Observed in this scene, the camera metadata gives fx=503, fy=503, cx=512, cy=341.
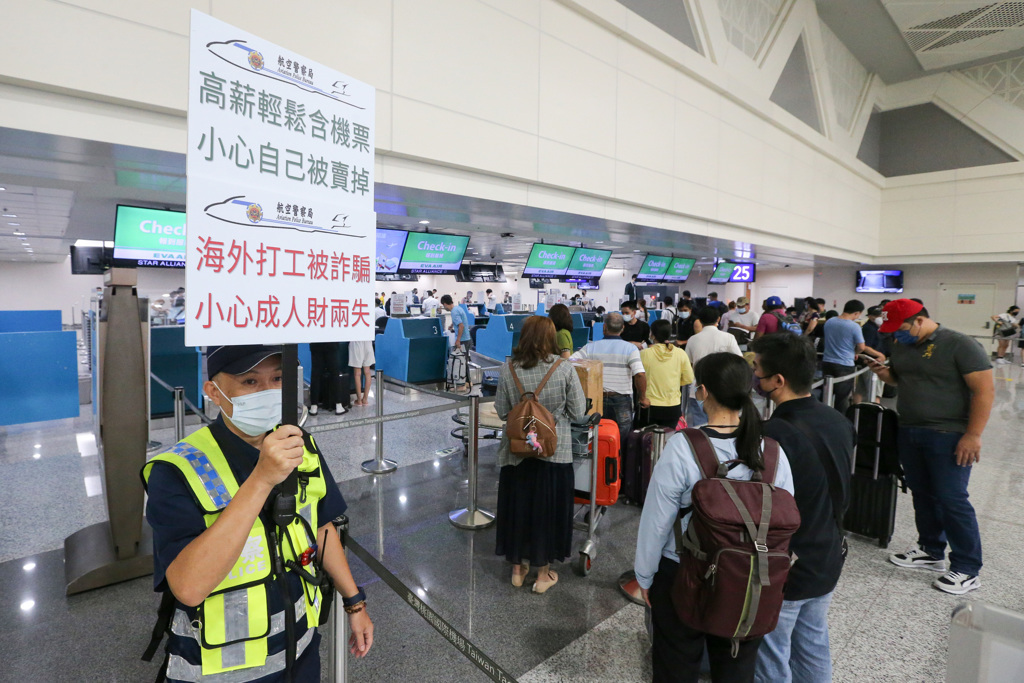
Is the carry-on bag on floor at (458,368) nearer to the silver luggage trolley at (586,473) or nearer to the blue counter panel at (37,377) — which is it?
the blue counter panel at (37,377)

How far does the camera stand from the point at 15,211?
9367mm

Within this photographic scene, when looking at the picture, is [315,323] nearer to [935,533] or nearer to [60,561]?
[60,561]

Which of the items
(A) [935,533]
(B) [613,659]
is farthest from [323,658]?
(A) [935,533]

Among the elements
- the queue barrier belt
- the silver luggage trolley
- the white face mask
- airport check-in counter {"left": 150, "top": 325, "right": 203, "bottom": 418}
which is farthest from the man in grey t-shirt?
airport check-in counter {"left": 150, "top": 325, "right": 203, "bottom": 418}

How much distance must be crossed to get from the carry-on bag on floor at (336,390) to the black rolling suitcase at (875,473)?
6.51m

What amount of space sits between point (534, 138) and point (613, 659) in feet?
15.8

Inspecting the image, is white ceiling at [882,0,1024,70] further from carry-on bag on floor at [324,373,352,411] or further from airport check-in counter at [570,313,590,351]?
carry-on bag on floor at [324,373,352,411]

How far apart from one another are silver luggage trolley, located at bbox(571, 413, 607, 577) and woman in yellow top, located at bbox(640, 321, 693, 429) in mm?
1269

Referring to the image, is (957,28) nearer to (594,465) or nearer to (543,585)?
(594,465)

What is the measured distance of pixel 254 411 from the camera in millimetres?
1357

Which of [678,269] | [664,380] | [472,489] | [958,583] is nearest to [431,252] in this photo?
[664,380]

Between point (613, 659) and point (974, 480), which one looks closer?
point (613, 659)

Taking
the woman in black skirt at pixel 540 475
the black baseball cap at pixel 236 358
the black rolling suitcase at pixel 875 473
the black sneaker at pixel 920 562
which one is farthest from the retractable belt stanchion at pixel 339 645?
the black sneaker at pixel 920 562

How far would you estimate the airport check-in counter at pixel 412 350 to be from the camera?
9.55 m
